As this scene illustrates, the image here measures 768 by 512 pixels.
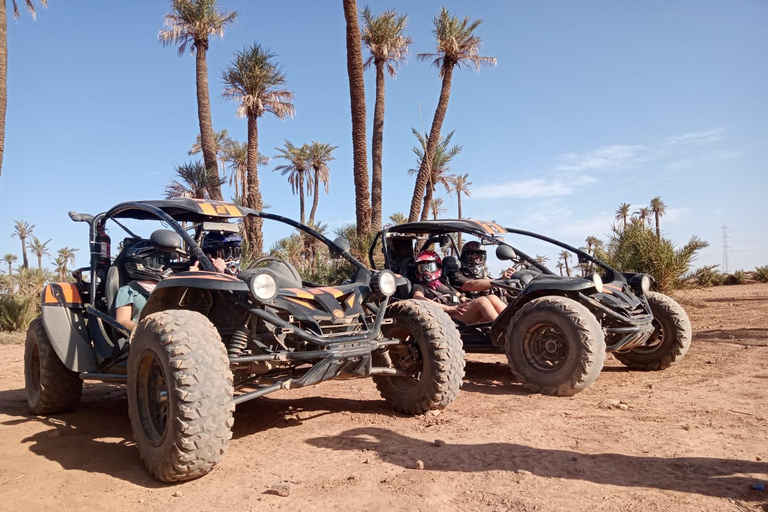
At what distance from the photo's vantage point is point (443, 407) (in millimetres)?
4895

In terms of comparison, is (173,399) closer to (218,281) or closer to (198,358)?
(198,358)

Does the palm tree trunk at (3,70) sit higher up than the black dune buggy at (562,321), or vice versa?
the palm tree trunk at (3,70)

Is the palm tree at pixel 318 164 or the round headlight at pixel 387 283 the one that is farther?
the palm tree at pixel 318 164

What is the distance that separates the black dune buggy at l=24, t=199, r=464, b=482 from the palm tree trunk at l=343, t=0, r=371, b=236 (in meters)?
11.3

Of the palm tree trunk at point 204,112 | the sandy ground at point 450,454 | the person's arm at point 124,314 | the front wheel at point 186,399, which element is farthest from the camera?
the palm tree trunk at point 204,112

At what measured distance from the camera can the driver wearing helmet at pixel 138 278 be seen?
5012 mm

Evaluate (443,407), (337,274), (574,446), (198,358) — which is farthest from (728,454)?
(337,274)

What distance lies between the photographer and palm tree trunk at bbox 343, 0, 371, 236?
16797 mm

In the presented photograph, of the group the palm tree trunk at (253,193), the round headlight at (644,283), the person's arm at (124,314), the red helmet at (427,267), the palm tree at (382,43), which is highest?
the palm tree at (382,43)

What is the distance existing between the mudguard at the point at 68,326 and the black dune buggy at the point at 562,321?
3.67m

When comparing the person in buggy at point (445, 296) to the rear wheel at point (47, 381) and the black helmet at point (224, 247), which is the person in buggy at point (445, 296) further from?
the rear wheel at point (47, 381)

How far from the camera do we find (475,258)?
7.46 m

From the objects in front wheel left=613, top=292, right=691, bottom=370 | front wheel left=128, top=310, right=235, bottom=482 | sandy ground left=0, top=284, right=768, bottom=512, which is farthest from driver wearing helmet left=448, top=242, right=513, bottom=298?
front wheel left=128, top=310, right=235, bottom=482

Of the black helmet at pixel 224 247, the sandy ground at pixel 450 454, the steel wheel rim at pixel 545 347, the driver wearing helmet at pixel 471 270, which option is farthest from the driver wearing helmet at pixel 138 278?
the steel wheel rim at pixel 545 347
